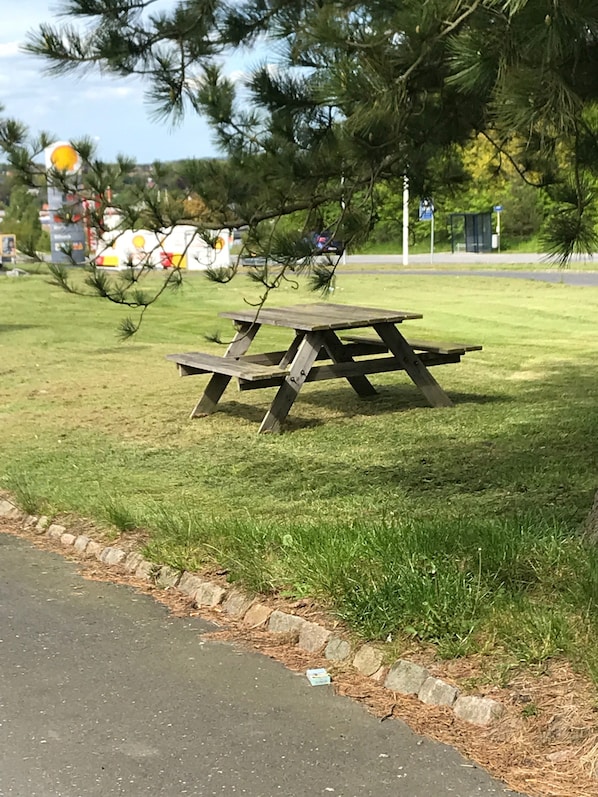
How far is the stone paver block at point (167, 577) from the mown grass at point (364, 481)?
0.08 meters

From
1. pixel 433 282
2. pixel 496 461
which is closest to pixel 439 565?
pixel 496 461

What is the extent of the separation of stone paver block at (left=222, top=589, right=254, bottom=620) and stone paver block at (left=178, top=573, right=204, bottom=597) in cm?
22

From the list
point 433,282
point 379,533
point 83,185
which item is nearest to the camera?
point 379,533

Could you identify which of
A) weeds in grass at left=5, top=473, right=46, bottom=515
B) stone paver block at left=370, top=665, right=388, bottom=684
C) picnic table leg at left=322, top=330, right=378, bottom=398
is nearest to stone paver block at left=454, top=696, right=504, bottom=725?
stone paver block at left=370, top=665, right=388, bottom=684

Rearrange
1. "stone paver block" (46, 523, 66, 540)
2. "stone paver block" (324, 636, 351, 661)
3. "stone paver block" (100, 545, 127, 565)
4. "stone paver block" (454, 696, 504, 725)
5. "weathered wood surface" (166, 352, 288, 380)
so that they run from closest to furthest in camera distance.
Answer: "stone paver block" (454, 696, 504, 725) → "stone paver block" (324, 636, 351, 661) → "stone paver block" (100, 545, 127, 565) → "stone paver block" (46, 523, 66, 540) → "weathered wood surface" (166, 352, 288, 380)

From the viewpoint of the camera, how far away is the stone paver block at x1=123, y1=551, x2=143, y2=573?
535cm

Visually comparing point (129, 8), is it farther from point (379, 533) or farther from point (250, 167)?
point (379, 533)

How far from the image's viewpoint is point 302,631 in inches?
169

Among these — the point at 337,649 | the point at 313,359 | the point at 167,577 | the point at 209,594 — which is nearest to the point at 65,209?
the point at 167,577

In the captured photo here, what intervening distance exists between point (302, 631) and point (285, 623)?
0.11m

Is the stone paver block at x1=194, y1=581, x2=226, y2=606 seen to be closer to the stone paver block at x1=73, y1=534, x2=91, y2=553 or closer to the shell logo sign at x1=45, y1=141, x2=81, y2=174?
the stone paver block at x1=73, y1=534, x2=91, y2=553

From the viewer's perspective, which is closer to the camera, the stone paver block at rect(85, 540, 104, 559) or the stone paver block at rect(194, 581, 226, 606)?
the stone paver block at rect(194, 581, 226, 606)

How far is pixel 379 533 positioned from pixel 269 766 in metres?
1.90

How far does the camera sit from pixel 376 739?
3475 mm
